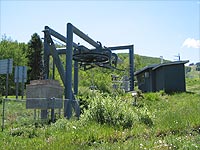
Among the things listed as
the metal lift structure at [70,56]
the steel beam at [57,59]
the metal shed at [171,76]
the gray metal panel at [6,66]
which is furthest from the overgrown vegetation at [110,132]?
the metal shed at [171,76]

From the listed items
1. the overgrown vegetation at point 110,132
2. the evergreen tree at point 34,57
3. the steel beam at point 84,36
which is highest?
the evergreen tree at point 34,57

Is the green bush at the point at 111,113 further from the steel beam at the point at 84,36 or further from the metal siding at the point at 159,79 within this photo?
the metal siding at the point at 159,79

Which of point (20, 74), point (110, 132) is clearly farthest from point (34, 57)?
point (110, 132)

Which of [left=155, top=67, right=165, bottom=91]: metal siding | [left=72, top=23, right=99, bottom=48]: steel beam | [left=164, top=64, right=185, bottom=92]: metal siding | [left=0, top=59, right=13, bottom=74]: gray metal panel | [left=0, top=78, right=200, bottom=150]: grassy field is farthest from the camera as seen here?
[left=155, top=67, right=165, bottom=91]: metal siding

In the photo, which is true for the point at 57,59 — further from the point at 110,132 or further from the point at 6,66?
the point at 110,132

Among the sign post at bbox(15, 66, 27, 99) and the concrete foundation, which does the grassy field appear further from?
the sign post at bbox(15, 66, 27, 99)

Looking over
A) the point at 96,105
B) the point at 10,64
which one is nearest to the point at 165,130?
the point at 96,105

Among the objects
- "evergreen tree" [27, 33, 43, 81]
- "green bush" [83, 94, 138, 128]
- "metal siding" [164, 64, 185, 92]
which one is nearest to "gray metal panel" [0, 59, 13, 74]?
"green bush" [83, 94, 138, 128]

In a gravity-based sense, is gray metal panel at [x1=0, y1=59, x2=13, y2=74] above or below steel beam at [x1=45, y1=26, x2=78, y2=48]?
below

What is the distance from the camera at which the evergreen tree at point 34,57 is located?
40.2 meters

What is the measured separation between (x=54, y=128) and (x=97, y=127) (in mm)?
1214

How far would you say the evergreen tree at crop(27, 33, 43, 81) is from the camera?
40156 millimetres

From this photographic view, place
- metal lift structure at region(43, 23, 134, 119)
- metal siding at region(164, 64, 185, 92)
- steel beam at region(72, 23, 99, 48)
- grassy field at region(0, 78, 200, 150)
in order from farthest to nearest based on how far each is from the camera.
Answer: metal siding at region(164, 64, 185, 92), steel beam at region(72, 23, 99, 48), metal lift structure at region(43, 23, 134, 119), grassy field at region(0, 78, 200, 150)

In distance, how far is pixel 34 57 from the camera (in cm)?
4188
